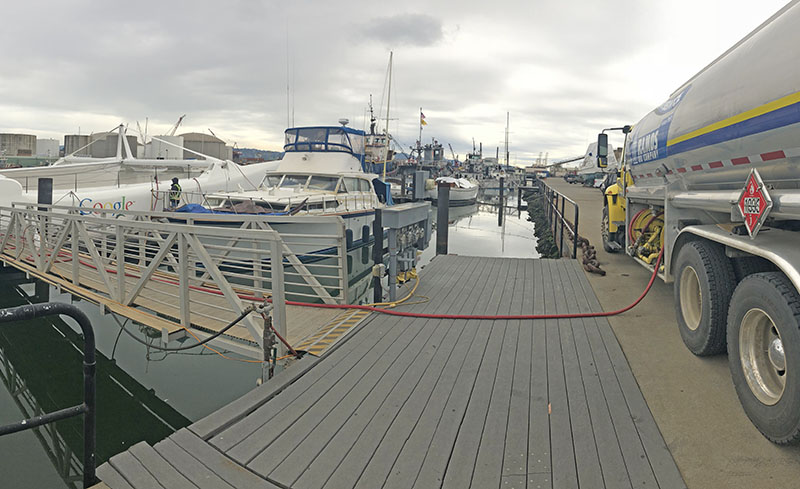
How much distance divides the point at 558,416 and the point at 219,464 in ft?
7.71

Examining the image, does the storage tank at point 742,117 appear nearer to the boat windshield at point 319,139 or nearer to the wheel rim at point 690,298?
the wheel rim at point 690,298

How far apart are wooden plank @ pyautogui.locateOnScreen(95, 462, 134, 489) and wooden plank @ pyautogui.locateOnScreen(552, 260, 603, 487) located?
8.60 ft

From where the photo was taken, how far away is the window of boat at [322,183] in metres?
14.5

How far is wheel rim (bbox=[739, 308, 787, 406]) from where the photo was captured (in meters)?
3.10

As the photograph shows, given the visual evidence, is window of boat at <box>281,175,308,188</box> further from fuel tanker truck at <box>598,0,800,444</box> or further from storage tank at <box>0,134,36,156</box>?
storage tank at <box>0,134,36,156</box>

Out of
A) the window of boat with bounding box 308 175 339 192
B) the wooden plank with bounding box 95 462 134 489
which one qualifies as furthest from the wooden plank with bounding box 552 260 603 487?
the window of boat with bounding box 308 175 339 192

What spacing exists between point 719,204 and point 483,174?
75094 mm

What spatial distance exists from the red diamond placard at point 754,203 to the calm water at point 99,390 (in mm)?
5771

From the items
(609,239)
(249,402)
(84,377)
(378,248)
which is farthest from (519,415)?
(609,239)

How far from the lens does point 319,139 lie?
1568 centimetres

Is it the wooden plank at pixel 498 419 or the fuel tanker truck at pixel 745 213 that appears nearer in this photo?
the wooden plank at pixel 498 419

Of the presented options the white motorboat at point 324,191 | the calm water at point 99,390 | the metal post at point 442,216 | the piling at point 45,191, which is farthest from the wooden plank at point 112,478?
the piling at point 45,191

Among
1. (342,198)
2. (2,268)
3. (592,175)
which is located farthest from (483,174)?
(2,268)

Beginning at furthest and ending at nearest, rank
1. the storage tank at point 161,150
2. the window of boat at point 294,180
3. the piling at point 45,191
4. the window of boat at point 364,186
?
1. the storage tank at point 161,150
2. the window of boat at point 364,186
3. the window of boat at point 294,180
4. the piling at point 45,191
